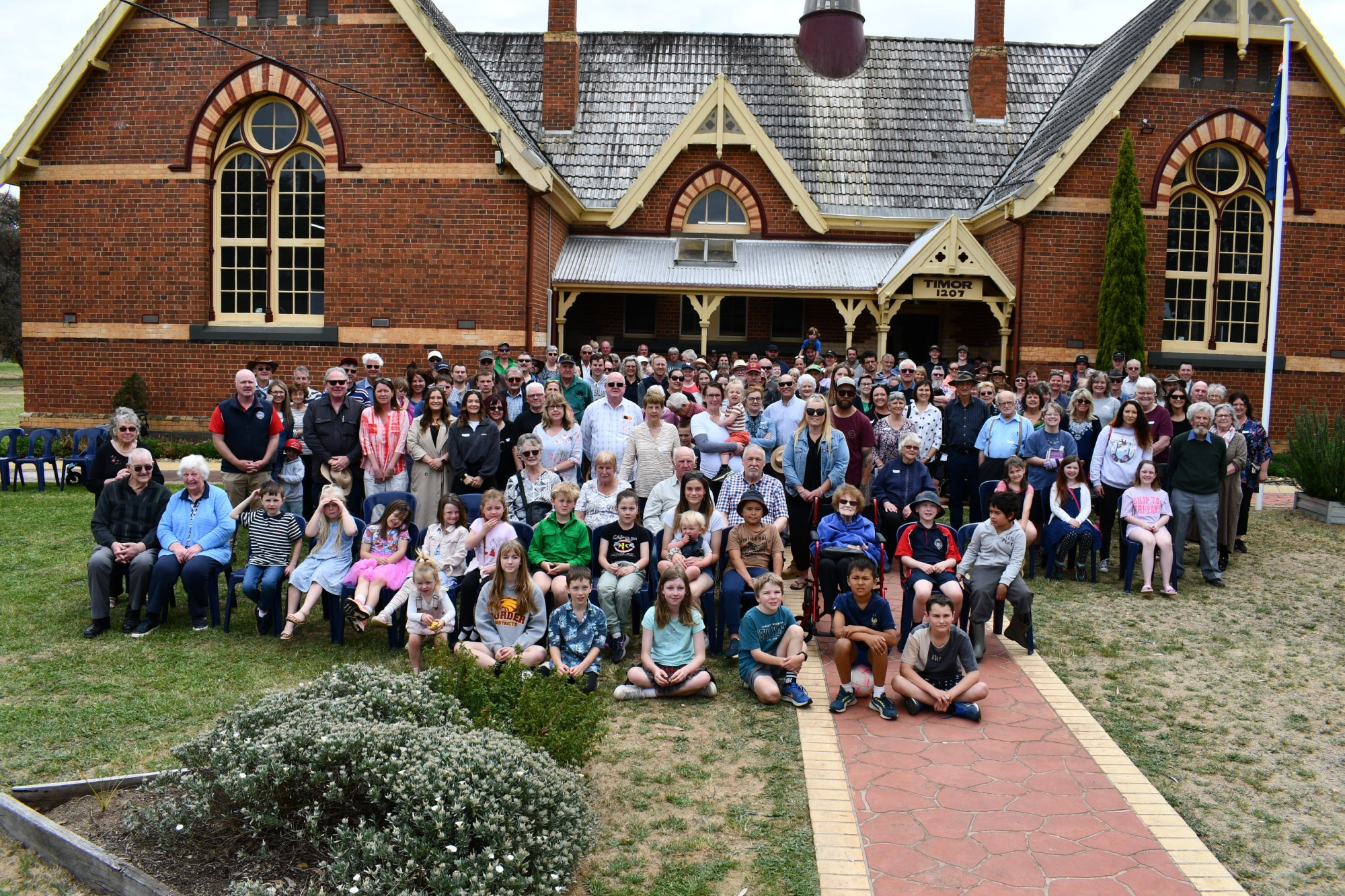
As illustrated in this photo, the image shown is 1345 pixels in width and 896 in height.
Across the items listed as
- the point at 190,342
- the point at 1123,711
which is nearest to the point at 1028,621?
the point at 1123,711

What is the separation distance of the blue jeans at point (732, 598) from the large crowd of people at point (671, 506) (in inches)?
1.0

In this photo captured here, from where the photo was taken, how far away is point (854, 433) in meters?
9.23

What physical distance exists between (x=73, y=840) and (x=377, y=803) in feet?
5.10

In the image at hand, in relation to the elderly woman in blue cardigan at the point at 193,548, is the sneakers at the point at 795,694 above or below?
below

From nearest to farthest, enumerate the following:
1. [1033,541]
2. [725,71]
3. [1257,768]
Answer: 1. [1257,768]
2. [1033,541]
3. [725,71]

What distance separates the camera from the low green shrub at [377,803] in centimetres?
416

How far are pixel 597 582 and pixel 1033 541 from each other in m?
4.08

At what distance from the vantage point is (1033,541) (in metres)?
9.20

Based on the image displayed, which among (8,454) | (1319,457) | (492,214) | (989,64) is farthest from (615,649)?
(989,64)

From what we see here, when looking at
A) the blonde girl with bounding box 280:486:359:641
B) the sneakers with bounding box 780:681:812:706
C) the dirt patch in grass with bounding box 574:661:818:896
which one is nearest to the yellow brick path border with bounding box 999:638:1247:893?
the sneakers with bounding box 780:681:812:706

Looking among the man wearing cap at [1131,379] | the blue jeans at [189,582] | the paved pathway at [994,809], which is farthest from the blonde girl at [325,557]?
the man wearing cap at [1131,379]

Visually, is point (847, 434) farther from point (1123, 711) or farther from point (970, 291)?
point (970, 291)

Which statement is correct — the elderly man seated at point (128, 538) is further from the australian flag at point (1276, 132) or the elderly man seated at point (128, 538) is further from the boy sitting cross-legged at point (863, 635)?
the australian flag at point (1276, 132)

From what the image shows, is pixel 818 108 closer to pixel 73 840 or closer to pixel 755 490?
pixel 755 490
